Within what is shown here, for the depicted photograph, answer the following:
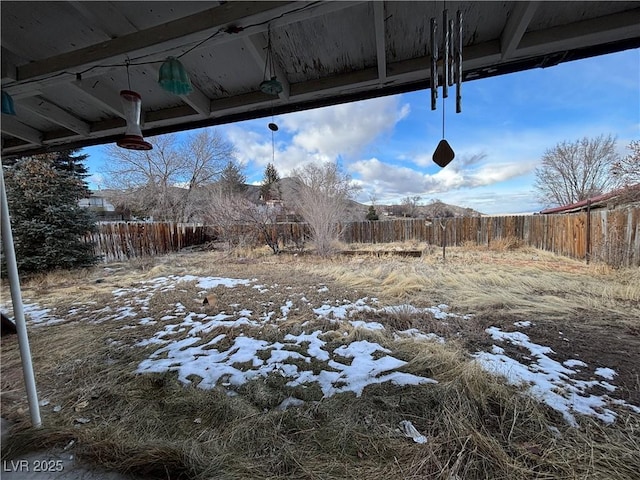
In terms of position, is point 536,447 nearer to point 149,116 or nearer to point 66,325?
point 149,116

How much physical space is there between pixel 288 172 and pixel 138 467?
14403mm

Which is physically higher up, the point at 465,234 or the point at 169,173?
the point at 169,173

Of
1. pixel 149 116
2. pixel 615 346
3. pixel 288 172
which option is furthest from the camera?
pixel 288 172

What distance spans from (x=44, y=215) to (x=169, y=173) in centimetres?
932

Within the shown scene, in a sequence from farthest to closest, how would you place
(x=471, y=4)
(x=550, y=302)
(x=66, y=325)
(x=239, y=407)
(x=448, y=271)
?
(x=448, y=271) → (x=550, y=302) → (x=66, y=325) → (x=239, y=407) → (x=471, y=4)

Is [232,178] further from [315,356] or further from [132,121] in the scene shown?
[315,356]

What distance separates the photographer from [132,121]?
69.8 inches

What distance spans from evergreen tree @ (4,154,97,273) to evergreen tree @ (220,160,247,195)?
9.33 metres

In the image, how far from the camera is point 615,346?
7.25 ft

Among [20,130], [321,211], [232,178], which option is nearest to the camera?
[20,130]

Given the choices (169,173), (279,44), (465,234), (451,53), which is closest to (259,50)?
(279,44)

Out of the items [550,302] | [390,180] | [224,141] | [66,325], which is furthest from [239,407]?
[390,180]

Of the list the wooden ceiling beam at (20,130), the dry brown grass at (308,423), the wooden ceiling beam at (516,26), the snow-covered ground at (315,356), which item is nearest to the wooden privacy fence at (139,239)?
the snow-covered ground at (315,356)

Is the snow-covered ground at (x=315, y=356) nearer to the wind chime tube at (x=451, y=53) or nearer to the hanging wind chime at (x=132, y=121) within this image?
the hanging wind chime at (x=132, y=121)
